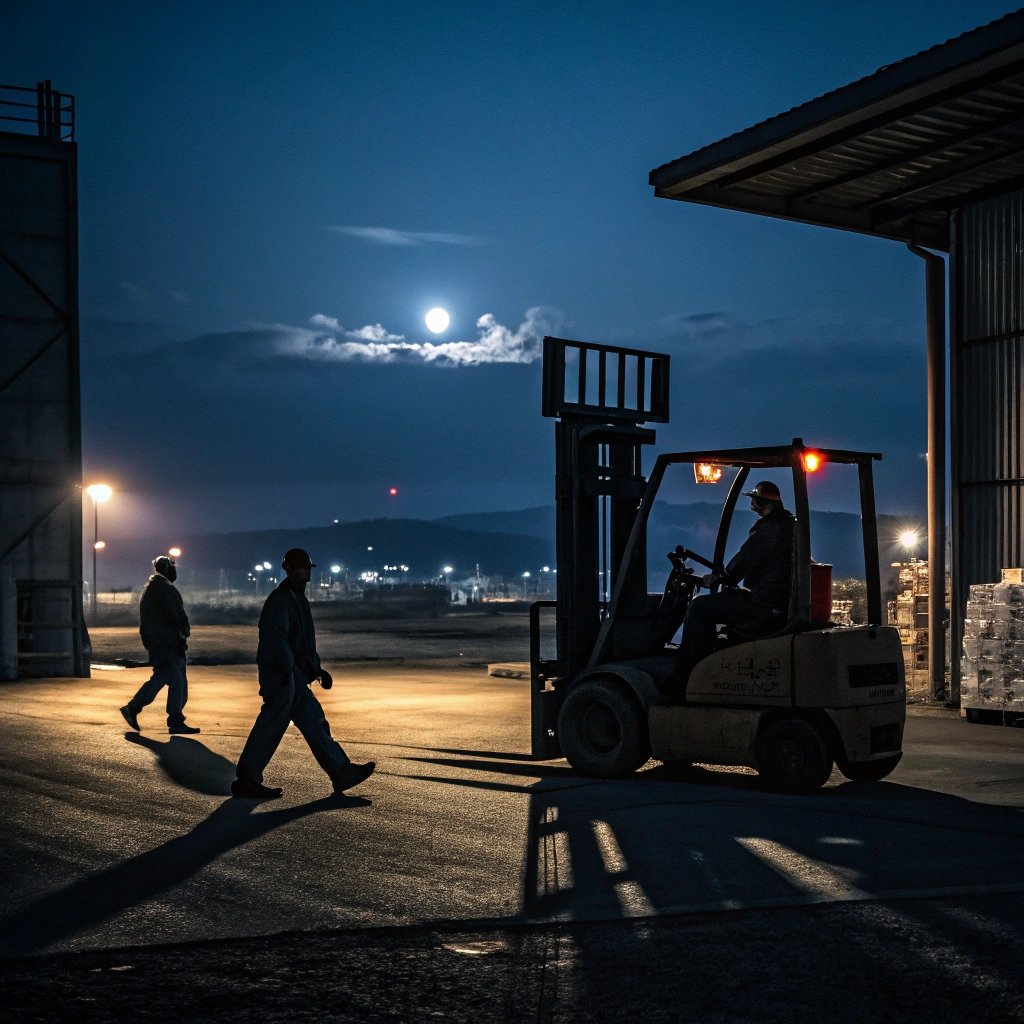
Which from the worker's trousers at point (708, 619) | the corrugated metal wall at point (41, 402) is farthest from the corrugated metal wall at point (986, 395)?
the corrugated metal wall at point (41, 402)

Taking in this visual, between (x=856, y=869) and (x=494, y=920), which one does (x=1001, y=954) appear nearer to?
(x=856, y=869)

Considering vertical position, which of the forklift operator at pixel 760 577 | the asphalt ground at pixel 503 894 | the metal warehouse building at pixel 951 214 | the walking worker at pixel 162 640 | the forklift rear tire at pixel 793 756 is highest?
the metal warehouse building at pixel 951 214

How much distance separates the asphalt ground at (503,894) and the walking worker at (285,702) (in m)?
0.33

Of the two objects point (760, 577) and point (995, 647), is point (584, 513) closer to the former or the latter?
point (760, 577)

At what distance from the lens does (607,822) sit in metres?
9.06

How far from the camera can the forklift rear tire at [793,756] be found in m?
10.1

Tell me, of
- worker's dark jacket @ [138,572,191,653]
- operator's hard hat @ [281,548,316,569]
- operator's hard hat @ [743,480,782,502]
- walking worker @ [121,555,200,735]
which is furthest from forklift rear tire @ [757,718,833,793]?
worker's dark jacket @ [138,572,191,653]

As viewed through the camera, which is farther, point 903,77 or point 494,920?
point 903,77

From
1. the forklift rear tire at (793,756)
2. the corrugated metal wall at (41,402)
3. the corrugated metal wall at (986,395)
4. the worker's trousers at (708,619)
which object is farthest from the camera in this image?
the corrugated metal wall at (41,402)

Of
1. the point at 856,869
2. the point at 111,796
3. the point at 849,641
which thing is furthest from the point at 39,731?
the point at 856,869

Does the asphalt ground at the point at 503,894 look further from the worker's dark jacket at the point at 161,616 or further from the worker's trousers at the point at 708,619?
the worker's dark jacket at the point at 161,616

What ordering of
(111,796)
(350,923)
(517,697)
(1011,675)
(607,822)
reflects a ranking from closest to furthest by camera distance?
(350,923) < (607,822) < (111,796) < (1011,675) < (517,697)

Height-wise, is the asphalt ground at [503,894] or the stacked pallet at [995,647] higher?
the stacked pallet at [995,647]

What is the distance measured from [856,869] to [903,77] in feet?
35.0
